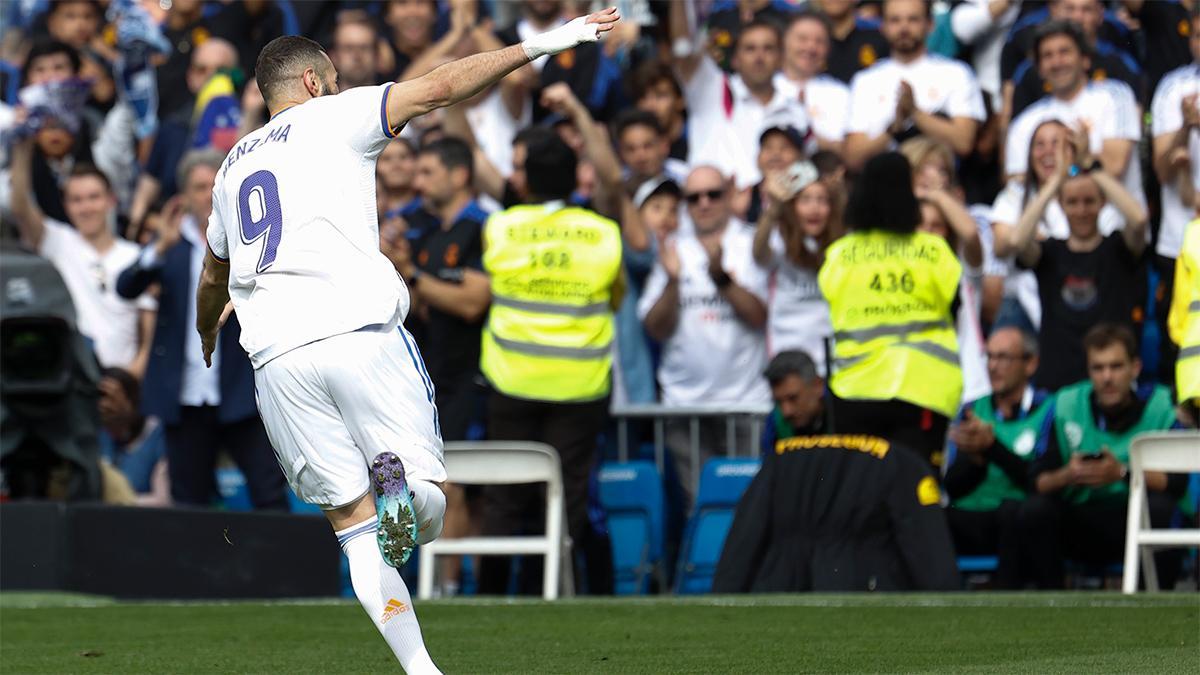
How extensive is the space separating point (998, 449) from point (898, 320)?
1153mm

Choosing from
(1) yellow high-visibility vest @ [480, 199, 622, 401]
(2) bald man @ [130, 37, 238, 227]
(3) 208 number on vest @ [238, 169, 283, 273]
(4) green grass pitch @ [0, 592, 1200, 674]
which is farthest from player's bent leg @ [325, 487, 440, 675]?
(2) bald man @ [130, 37, 238, 227]

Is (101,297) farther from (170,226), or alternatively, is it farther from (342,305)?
(342,305)

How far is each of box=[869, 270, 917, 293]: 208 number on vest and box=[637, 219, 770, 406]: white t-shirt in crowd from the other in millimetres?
1717

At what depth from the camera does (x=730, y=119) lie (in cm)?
1396

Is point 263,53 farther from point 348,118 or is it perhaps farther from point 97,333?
point 97,333

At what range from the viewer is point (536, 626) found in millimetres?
9258

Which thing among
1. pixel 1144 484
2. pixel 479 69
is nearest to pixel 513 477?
pixel 1144 484

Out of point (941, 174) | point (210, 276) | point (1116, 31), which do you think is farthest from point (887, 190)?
point (210, 276)

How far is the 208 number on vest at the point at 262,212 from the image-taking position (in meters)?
6.68

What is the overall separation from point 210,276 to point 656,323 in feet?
20.0

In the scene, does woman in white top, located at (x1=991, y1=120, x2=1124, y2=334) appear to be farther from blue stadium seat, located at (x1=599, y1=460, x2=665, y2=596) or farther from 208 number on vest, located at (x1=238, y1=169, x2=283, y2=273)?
208 number on vest, located at (x1=238, y1=169, x2=283, y2=273)

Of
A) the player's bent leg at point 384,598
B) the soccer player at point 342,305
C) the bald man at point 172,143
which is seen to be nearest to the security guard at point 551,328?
the bald man at point 172,143

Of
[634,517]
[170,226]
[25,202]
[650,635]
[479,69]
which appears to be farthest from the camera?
[25,202]

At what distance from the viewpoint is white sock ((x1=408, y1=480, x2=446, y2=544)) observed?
21.4 feet
